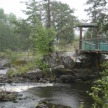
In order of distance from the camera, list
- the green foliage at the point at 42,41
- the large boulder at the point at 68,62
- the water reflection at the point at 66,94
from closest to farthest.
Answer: the water reflection at the point at 66,94, the large boulder at the point at 68,62, the green foliage at the point at 42,41

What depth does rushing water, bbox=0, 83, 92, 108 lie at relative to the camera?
15670mm

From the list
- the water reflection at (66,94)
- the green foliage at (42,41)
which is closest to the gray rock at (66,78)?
the water reflection at (66,94)

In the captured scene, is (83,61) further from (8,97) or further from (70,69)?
(8,97)

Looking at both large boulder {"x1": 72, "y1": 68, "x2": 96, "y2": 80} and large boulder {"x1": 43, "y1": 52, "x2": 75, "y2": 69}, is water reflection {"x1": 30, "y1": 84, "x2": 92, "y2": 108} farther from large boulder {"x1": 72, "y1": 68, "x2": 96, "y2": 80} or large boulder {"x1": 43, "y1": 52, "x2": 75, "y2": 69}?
large boulder {"x1": 43, "y1": 52, "x2": 75, "y2": 69}

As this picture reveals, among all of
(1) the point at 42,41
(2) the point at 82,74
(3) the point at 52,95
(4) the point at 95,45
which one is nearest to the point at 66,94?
(3) the point at 52,95

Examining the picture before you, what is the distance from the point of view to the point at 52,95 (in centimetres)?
1864

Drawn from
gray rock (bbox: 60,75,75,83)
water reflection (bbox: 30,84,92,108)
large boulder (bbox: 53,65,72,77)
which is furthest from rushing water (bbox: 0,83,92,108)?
large boulder (bbox: 53,65,72,77)

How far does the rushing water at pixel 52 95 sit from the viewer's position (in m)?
15.7

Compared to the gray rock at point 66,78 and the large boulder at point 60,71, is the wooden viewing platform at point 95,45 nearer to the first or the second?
the large boulder at point 60,71

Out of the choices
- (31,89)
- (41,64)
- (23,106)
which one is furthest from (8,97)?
(41,64)

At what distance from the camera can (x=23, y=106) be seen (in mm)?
14938

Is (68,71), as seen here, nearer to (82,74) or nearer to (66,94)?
(82,74)

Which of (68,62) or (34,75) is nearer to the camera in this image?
(34,75)

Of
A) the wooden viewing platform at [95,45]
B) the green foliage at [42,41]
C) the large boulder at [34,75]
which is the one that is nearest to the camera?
the wooden viewing platform at [95,45]
